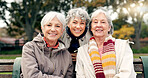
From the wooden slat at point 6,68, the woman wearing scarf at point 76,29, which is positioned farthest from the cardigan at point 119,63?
the wooden slat at point 6,68

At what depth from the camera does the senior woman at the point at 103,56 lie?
230 cm

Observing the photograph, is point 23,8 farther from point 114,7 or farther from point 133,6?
point 133,6

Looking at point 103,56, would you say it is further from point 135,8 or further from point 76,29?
point 135,8

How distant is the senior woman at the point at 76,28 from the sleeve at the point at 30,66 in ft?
2.59

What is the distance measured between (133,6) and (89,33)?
47.0 ft

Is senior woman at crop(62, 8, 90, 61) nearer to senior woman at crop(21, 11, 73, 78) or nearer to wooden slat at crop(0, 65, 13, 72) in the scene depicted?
senior woman at crop(21, 11, 73, 78)

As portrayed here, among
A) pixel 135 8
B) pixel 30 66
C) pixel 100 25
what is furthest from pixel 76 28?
pixel 135 8

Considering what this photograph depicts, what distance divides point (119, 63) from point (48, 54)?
3.63 feet

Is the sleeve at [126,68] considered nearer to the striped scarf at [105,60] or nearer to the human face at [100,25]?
the striped scarf at [105,60]

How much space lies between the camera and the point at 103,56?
243 cm

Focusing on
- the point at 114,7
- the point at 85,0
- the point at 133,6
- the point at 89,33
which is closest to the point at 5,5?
the point at 85,0

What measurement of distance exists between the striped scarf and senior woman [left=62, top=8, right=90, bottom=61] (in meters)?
0.44

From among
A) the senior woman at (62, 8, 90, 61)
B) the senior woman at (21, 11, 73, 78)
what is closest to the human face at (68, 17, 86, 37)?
the senior woman at (62, 8, 90, 61)

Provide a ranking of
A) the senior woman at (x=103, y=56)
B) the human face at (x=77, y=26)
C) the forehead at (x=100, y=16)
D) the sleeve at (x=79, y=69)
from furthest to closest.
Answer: the human face at (x=77, y=26), the forehead at (x=100, y=16), the sleeve at (x=79, y=69), the senior woman at (x=103, y=56)
